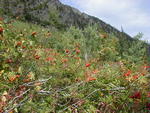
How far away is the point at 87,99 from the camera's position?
13.6ft

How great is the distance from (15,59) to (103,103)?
1.84 metres

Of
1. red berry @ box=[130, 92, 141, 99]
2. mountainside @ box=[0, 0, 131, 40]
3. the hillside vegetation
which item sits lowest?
red berry @ box=[130, 92, 141, 99]

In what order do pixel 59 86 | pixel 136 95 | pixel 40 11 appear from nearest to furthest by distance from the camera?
1. pixel 59 86
2. pixel 136 95
3. pixel 40 11

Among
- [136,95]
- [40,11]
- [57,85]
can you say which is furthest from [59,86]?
[40,11]

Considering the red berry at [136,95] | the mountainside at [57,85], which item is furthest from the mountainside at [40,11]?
the red berry at [136,95]

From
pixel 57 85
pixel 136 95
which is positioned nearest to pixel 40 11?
pixel 57 85

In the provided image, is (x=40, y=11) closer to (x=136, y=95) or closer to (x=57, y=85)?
Answer: (x=57, y=85)

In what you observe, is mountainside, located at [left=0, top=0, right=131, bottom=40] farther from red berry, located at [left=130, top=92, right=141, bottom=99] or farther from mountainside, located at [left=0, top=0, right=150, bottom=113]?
red berry, located at [left=130, top=92, right=141, bottom=99]

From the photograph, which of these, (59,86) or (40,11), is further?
(40,11)

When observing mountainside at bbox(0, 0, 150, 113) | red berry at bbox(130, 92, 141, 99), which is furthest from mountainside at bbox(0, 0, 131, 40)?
red berry at bbox(130, 92, 141, 99)

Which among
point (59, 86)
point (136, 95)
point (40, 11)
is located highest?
point (40, 11)

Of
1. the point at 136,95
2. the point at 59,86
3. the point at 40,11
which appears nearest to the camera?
the point at 59,86

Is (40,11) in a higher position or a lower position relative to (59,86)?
higher

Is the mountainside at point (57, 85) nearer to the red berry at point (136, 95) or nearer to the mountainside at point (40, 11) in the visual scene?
the red berry at point (136, 95)
